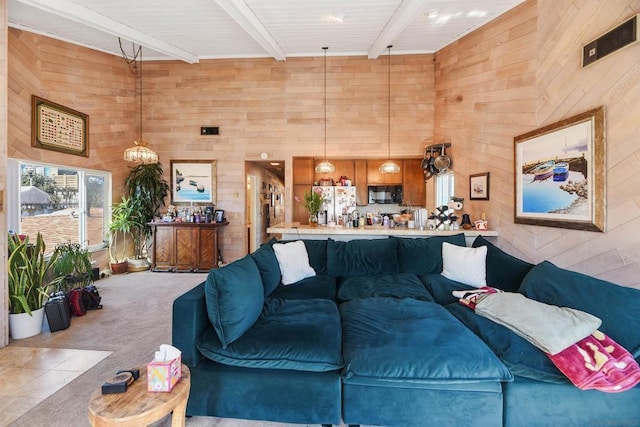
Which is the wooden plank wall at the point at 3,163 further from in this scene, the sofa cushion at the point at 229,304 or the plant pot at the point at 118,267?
the plant pot at the point at 118,267

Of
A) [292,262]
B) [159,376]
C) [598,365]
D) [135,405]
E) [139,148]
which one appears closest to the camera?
[135,405]

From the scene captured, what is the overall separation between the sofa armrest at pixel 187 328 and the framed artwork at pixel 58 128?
417 centimetres

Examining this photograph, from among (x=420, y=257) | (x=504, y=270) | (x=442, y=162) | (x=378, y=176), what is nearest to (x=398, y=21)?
(x=442, y=162)

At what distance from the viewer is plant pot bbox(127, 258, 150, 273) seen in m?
5.54

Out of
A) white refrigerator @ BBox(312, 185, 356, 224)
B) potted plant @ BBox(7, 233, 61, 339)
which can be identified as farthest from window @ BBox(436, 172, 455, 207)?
potted plant @ BBox(7, 233, 61, 339)

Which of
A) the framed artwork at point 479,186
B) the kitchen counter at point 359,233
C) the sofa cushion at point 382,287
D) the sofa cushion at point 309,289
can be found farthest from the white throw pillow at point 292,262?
the framed artwork at point 479,186

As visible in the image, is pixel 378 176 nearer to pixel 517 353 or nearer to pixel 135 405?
pixel 517 353

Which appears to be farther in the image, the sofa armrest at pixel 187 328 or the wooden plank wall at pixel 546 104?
the wooden plank wall at pixel 546 104

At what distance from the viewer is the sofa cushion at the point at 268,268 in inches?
101

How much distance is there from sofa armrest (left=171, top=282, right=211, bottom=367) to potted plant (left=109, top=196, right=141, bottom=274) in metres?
4.45

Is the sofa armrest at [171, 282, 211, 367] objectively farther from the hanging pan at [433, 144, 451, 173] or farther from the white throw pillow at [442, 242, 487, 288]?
the hanging pan at [433, 144, 451, 173]

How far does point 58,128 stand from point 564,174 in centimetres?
669

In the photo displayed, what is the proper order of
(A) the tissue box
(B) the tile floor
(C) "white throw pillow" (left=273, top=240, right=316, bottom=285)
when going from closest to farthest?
(A) the tissue box → (B) the tile floor → (C) "white throw pillow" (left=273, top=240, right=316, bottom=285)

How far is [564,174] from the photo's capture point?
2.84 m
